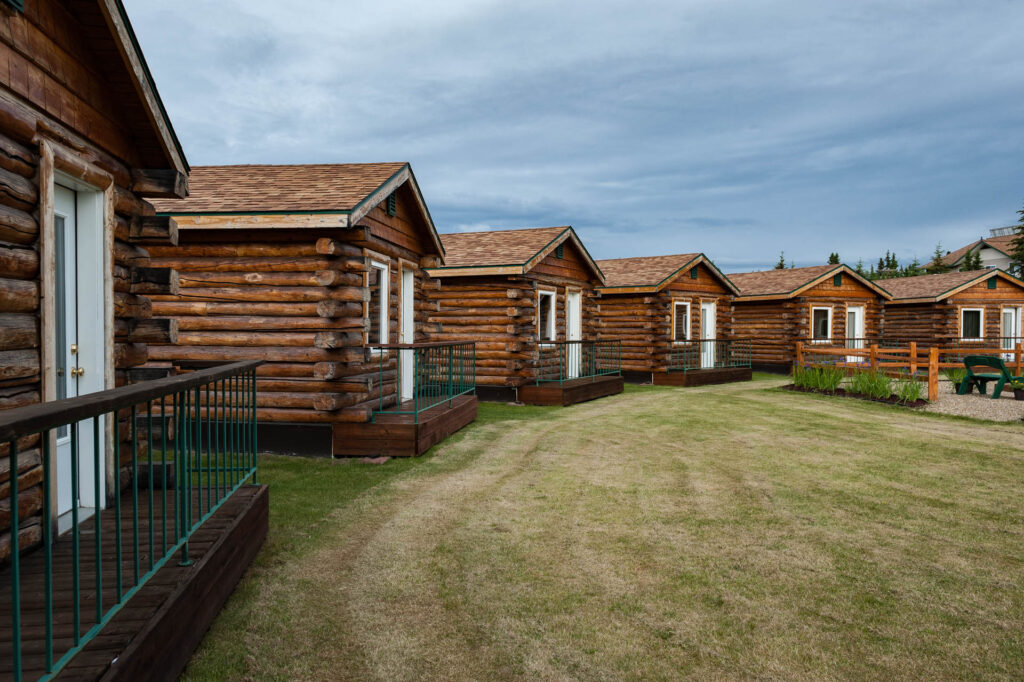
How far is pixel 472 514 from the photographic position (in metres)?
6.32

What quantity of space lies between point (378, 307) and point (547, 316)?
23.7 feet

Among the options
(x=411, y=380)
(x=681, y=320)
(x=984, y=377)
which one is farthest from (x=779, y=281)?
(x=411, y=380)

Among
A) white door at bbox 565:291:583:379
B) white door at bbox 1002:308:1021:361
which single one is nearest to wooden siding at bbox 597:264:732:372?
A: white door at bbox 565:291:583:379

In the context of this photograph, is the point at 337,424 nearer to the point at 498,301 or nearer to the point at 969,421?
the point at 498,301

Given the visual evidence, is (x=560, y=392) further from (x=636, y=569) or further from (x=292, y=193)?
(x=636, y=569)

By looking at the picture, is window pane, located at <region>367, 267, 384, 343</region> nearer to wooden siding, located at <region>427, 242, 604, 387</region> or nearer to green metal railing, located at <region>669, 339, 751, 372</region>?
wooden siding, located at <region>427, 242, 604, 387</region>

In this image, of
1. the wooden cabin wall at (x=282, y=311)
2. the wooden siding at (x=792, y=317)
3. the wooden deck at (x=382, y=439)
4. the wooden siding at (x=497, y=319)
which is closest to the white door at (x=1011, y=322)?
the wooden siding at (x=792, y=317)

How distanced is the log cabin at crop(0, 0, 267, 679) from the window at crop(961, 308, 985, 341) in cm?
3089

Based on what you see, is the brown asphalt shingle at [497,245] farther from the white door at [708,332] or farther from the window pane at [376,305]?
the white door at [708,332]

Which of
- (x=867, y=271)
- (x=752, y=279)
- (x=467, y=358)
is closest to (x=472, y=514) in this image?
(x=467, y=358)

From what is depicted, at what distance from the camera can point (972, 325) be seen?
91.1 ft

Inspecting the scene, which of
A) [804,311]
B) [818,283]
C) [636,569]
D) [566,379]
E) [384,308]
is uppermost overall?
[818,283]

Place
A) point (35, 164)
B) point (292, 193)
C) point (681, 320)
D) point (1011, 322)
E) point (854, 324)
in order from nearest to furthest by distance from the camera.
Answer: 1. point (35, 164)
2. point (292, 193)
3. point (681, 320)
4. point (854, 324)
5. point (1011, 322)

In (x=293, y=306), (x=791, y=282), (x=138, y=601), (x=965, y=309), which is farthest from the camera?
(x=965, y=309)
